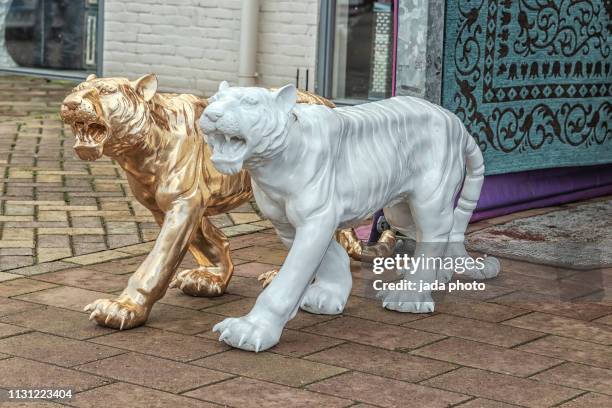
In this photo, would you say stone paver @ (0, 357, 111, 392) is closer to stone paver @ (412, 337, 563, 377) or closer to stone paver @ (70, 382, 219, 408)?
stone paver @ (70, 382, 219, 408)

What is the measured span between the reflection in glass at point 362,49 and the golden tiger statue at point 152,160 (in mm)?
5787

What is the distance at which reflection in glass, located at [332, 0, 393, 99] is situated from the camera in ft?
34.1

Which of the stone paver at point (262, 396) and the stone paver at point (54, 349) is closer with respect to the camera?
the stone paver at point (262, 396)

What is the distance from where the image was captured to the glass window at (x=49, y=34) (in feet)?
40.9

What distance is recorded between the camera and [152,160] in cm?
454

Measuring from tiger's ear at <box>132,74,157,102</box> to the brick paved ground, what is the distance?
0.83 meters

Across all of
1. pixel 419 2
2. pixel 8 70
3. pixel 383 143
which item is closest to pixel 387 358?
pixel 383 143

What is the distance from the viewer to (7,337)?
14.3 ft

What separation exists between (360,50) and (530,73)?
13.2ft

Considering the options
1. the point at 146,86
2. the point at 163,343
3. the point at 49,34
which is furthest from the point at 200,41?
the point at 163,343

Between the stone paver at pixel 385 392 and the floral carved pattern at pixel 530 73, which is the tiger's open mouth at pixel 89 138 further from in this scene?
the floral carved pattern at pixel 530 73

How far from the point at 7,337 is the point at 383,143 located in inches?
60.1

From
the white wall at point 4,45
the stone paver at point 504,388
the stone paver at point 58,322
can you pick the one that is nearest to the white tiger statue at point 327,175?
the stone paver at point 58,322

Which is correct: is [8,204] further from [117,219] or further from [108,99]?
[108,99]
